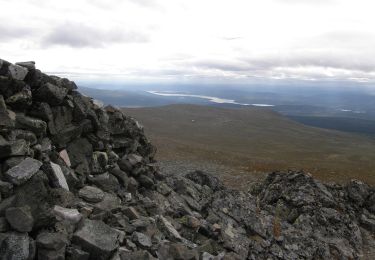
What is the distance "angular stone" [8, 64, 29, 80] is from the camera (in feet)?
72.0

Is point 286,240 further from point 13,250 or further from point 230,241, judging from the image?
point 13,250

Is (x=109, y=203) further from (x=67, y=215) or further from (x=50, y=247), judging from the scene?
(x=50, y=247)

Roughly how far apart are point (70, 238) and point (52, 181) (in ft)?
14.6

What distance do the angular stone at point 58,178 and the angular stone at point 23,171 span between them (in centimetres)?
226

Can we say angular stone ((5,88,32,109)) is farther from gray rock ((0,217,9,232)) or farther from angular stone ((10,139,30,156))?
gray rock ((0,217,9,232))

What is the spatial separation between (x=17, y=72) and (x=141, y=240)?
11.9 meters

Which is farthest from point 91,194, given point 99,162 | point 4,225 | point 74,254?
point 4,225

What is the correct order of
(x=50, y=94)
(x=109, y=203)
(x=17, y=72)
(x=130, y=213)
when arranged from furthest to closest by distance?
(x=50, y=94) < (x=109, y=203) < (x=130, y=213) < (x=17, y=72)

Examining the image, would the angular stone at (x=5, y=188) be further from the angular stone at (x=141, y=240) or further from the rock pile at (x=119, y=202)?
the angular stone at (x=141, y=240)

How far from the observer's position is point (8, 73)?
21.9 metres

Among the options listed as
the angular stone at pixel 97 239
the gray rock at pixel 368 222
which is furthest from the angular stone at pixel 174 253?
the gray rock at pixel 368 222

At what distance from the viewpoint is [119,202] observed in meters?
24.6

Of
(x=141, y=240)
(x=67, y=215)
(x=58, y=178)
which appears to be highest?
(x=58, y=178)

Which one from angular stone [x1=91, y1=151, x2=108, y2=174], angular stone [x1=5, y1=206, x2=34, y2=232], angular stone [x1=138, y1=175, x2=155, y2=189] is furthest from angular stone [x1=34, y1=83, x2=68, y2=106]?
angular stone [x1=5, y1=206, x2=34, y2=232]
